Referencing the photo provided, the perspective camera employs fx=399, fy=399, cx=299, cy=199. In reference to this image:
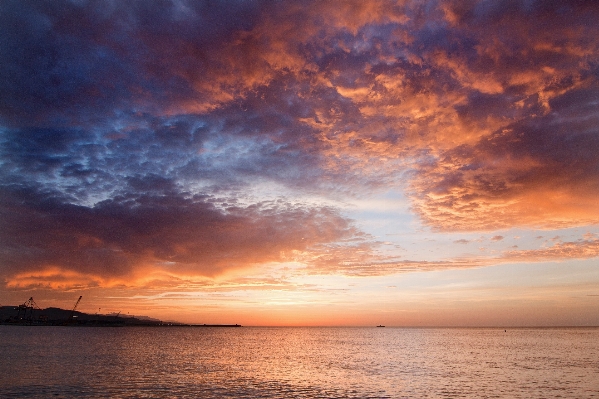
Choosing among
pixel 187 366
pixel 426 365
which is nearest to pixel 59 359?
pixel 187 366

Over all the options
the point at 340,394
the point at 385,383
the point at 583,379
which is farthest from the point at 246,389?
the point at 583,379

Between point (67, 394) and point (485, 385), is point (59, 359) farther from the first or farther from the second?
point (485, 385)

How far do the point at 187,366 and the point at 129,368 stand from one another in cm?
1097

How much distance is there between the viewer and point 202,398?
156 feet

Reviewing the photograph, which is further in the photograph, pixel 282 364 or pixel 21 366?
pixel 282 364

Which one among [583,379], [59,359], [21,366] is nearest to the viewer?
[583,379]

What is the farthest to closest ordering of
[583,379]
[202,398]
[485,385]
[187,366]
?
[187,366], [583,379], [485,385], [202,398]

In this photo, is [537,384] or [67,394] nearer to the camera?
[67,394]

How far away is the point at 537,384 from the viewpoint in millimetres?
59188

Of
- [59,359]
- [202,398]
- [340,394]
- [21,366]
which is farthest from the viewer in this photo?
[59,359]

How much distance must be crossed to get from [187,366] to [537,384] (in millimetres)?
61506

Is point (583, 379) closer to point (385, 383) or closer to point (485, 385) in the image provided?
point (485, 385)

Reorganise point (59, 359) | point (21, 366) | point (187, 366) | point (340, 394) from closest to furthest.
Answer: point (340, 394)
point (21, 366)
point (187, 366)
point (59, 359)

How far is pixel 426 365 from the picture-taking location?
83.7m
